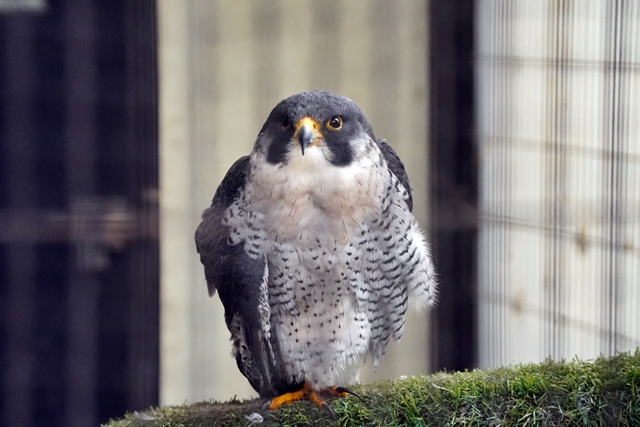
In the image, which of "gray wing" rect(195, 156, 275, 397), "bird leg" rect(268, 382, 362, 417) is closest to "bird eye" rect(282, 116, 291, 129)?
"gray wing" rect(195, 156, 275, 397)

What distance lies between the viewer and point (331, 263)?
119 centimetres

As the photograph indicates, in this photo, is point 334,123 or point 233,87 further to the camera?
point 334,123

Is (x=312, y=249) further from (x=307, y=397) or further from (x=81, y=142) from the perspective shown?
(x=81, y=142)

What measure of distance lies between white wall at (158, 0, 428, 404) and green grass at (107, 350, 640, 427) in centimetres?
6

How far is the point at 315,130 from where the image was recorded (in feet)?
3.57

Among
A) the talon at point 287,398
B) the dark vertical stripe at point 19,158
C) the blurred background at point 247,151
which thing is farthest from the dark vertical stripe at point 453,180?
the dark vertical stripe at point 19,158

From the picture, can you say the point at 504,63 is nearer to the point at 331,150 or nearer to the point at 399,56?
the point at 399,56

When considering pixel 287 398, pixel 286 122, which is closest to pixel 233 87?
pixel 286 122

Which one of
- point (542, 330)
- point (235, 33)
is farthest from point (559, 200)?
point (235, 33)

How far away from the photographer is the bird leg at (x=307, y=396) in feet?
4.05

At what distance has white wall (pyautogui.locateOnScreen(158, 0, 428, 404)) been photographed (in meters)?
0.94

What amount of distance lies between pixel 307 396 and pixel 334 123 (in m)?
0.52

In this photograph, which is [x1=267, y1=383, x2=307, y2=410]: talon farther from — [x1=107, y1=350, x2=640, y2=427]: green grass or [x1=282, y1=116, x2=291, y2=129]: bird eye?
[x1=282, y1=116, x2=291, y2=129]: bird eye

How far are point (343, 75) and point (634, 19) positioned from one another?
2.01 feet
